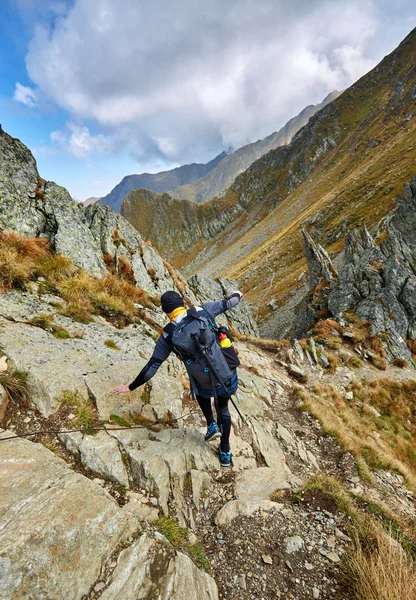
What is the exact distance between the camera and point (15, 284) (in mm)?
10227

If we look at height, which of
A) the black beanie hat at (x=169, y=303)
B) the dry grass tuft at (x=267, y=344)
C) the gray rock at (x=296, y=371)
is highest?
the black beanie hat at (x=169, y=303)

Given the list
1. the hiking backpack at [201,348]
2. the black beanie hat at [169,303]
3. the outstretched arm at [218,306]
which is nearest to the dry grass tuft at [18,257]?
the black beanie hat at [169,303]

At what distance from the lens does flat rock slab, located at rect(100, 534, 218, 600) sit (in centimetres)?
350

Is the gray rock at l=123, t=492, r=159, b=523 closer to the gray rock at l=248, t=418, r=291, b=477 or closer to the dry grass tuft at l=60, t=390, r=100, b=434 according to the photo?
the dry grass tuft at l=60, t=390, r=100, b=434

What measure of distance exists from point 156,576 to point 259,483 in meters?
3.50

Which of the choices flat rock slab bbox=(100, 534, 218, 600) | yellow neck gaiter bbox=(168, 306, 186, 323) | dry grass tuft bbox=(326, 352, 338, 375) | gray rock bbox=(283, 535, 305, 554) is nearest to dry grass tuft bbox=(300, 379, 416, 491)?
dry grass tuft bbox=(326, 352, 338, 375)

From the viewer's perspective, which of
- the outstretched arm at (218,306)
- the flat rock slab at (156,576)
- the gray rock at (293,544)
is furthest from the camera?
the outstretched arm at (218,306)

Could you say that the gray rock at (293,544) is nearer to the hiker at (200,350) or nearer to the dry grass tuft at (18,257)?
the hiker at (200,350)

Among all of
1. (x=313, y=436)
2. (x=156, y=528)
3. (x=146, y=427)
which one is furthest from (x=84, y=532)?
(x=313, y=436)

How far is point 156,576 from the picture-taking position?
3691 mm

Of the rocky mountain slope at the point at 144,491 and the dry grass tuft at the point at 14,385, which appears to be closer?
the rocky mountain slope at the point at 144,491

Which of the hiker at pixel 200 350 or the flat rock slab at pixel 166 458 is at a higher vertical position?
the hiker at pixel 200 350

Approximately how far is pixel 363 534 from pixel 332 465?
495cm

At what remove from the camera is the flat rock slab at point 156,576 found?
3.50 m
